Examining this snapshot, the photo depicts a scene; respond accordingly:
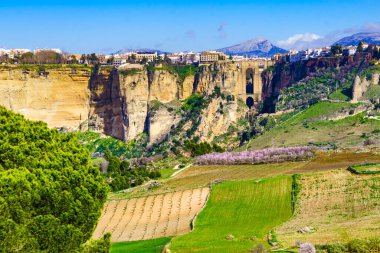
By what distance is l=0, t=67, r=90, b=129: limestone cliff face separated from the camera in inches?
4358

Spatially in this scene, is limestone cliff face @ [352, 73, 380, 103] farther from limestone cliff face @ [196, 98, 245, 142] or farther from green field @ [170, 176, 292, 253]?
green field @ [170, 176, 292, 253]

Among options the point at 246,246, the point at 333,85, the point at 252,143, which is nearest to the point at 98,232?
the point at 246,246

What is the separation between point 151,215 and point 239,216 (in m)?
8.78

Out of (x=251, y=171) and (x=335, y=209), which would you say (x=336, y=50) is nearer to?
(x=251, y=171)

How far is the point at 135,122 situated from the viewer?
113812 millimetres

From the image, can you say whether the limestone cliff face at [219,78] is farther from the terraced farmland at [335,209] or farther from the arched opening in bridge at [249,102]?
the terraced farmland at [335,209]

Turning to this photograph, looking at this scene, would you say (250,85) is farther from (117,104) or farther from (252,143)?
(252,143)

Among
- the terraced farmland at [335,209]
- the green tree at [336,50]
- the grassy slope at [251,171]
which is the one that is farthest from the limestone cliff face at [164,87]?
the terraced farmland at [335,209]

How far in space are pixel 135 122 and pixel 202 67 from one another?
21.0m

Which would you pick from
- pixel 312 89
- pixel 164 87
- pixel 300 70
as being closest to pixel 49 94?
pixel 164 87

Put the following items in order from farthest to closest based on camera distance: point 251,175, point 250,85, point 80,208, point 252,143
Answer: point 250,85 < point 252,143 < point 251,175 < point 80,208

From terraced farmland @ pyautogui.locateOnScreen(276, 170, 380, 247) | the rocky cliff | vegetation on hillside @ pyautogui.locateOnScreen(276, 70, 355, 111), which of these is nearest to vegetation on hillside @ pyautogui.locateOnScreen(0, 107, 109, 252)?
terraced farmland @ pyautogui.locateOnScreen(276, 170, 380, 247)

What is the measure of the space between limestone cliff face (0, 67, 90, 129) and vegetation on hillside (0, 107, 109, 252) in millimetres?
84331

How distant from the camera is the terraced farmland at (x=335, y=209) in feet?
115
